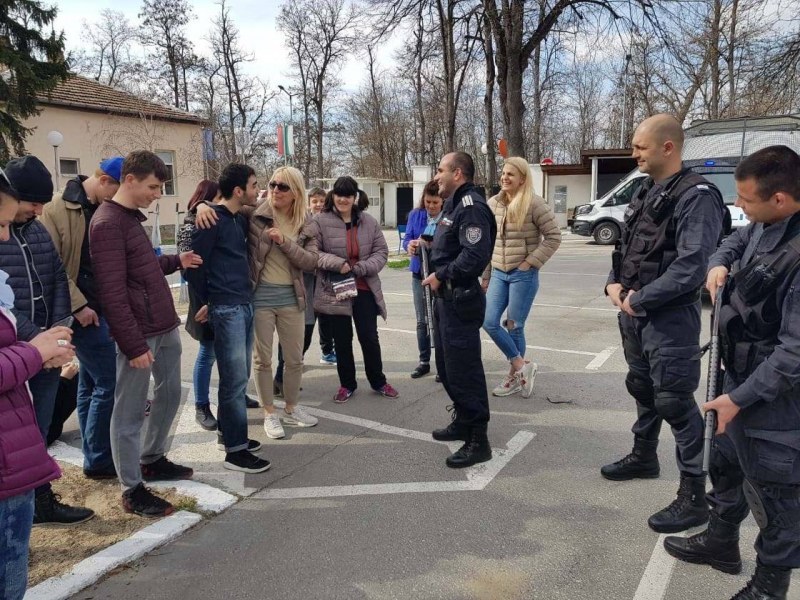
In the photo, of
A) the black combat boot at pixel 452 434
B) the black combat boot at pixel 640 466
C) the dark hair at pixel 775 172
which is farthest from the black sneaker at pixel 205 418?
the dark hair at pixel 775 172

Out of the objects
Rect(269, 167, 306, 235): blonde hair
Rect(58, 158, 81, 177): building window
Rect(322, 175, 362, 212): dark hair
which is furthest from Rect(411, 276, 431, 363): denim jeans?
Rect(58, 158, 81, 177): building window

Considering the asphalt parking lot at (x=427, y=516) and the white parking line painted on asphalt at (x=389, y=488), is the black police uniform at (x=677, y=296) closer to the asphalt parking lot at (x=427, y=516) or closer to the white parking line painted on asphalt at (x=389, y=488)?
the asphalt parking lot at (x=427, y=516)

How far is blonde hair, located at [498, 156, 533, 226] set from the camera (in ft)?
16.7

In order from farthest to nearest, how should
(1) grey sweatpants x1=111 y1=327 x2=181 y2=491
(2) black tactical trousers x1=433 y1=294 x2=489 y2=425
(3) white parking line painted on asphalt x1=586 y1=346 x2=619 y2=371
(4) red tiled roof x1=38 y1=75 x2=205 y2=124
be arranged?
1. (4) red tiled roof x1=38 y1=75 x2=205 y2=124
2. (3) white parking line painted on asphalt x1=586 y1=346 x2=619 y2=371
3. (2) black tactical trousers x1=433 y1=294 x2=489 y2=425
4. (1) grey sweatpants x1=111 y1=327 x2=181 y2=491

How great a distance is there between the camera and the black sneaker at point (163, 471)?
3.65 m

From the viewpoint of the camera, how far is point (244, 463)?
3838 mm

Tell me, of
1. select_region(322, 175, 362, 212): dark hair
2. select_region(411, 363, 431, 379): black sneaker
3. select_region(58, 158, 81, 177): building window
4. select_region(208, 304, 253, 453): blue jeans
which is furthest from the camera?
select_region(58, 158, 81, 177): building window

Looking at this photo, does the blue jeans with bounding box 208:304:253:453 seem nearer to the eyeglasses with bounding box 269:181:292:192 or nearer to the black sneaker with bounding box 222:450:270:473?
the black sneaker with bounding box 222:450:270:473

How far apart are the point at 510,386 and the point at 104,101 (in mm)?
23233

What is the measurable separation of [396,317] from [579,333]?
2.70 m

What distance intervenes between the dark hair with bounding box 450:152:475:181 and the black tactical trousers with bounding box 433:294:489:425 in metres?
0.87

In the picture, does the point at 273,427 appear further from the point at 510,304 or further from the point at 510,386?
the point at 510,304

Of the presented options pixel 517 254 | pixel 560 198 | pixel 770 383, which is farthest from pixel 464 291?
pixel 560 198

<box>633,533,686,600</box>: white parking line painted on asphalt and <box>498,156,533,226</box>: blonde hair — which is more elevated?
<box>498,156,533,226</box>: blonde hair
